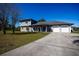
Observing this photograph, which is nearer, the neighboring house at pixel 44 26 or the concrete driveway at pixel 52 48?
the concrete driveway at pixel 52 48

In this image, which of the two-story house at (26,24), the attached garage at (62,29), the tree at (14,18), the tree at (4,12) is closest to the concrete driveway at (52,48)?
the attached garage at (62,29)

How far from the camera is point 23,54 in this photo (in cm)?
493

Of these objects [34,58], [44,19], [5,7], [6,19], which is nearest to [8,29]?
[6,19]

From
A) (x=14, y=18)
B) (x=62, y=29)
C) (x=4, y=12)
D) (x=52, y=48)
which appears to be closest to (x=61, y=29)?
(x=62, y=29)

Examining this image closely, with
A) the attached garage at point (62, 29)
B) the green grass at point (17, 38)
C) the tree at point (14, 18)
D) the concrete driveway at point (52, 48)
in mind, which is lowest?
the concrete driveway at point (52, 48)

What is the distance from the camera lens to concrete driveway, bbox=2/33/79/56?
4.86 metres

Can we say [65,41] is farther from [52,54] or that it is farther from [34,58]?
[34,58]

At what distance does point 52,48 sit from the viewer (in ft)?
17.5

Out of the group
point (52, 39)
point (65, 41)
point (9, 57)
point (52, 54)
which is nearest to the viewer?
point (9, 57)

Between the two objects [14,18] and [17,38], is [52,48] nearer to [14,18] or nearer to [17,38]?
[17,38]

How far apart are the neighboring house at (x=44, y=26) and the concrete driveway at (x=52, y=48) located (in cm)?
53

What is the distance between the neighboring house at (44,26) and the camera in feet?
20.9

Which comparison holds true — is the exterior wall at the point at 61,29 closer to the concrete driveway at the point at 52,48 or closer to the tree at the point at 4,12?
the concrete driveway at the point at 52,48

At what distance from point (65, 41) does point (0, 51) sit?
249 cm
